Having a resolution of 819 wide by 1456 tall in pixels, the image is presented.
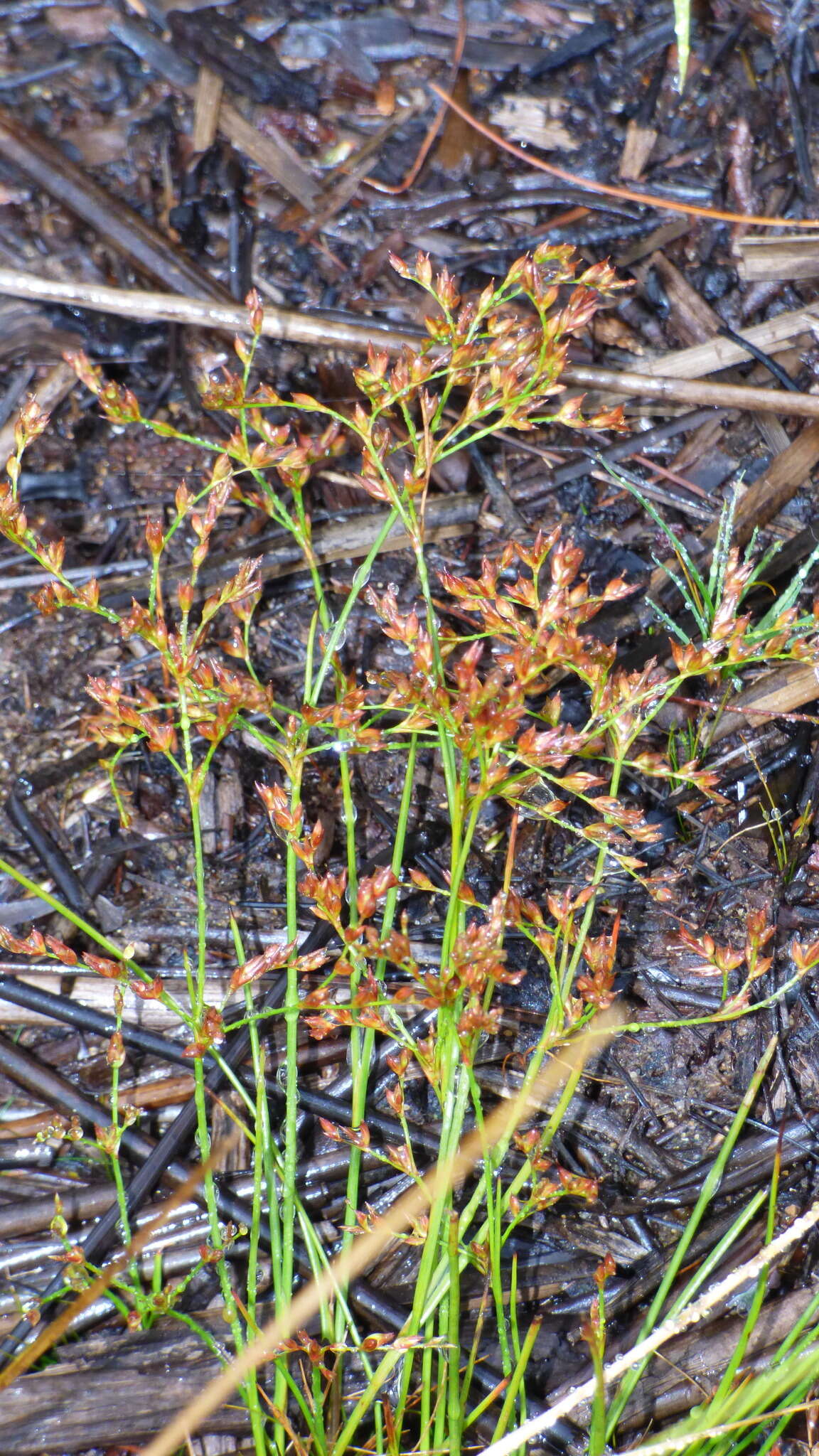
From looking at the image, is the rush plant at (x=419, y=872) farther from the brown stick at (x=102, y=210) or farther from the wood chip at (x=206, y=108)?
the wood chip at (x=206, y=108)

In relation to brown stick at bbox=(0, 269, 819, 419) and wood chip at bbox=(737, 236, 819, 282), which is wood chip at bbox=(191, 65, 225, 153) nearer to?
brown stick at bbox=(0, 269, 819, 419)

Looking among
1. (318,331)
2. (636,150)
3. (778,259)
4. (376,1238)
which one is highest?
(636,150)

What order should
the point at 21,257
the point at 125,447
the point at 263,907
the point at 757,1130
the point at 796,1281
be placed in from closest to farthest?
the point at 796,1281
the point at 757,1130
the point at 263,907
the point at 125,447
the point at 21,257

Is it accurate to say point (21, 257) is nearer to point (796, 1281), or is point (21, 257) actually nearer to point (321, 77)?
point (321, 77)

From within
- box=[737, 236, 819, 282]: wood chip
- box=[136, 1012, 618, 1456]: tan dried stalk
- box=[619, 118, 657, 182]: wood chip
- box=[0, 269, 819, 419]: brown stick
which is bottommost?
box=[136, 1012, 618, 1456]: tan dried stalk

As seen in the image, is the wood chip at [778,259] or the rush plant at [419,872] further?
the wood chip at [778,259]

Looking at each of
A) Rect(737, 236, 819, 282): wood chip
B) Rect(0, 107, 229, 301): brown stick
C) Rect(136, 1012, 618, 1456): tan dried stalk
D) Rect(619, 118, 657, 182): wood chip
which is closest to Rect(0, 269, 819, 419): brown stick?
Rect(0, 107, 229, 301): brown stick

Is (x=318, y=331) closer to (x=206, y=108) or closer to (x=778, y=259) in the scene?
(x=206, y=108)

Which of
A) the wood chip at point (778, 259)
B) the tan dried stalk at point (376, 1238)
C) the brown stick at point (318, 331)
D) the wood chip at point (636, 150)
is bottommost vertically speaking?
the tan dried stalk at point (376, 1238)

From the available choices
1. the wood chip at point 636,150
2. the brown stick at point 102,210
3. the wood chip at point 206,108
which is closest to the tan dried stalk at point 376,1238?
the brown stick at point 102,210

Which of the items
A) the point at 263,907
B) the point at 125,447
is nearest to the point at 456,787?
the point at 263,907

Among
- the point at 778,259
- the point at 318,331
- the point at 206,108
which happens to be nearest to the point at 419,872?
the point at 318,331
